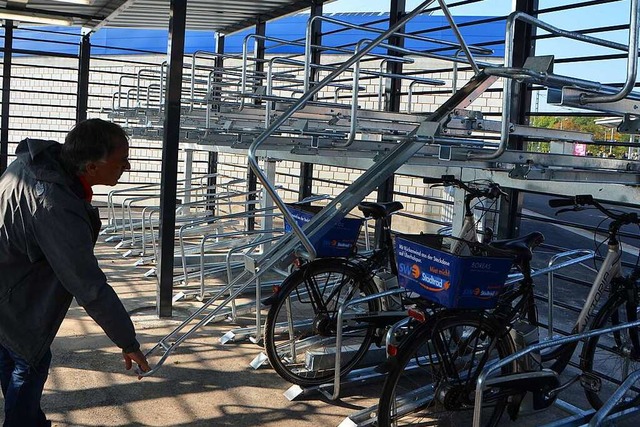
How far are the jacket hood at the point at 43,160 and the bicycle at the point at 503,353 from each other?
1633mm

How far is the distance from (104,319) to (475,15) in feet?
19.8

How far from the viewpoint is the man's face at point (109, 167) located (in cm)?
249

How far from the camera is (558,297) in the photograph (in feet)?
23.8

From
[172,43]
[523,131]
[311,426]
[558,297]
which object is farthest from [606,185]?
[558,297]

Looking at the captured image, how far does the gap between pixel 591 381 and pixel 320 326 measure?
5.12ft

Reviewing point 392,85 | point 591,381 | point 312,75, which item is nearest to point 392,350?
point 591,381

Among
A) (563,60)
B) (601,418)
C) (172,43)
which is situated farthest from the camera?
(172,43)

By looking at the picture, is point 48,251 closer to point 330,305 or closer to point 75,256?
point 75,256

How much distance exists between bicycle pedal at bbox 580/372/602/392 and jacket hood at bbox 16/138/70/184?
8.80 feet

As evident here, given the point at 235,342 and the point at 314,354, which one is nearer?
the point at 314,354

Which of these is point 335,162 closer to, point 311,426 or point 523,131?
point 523,131

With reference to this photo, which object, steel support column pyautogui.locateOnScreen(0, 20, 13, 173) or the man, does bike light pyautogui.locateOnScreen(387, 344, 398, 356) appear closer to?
the man

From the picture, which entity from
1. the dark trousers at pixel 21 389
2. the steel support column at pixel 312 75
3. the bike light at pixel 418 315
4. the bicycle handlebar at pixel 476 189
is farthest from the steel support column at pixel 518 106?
the dark trousers at pixel 21 389

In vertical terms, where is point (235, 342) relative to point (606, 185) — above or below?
below
